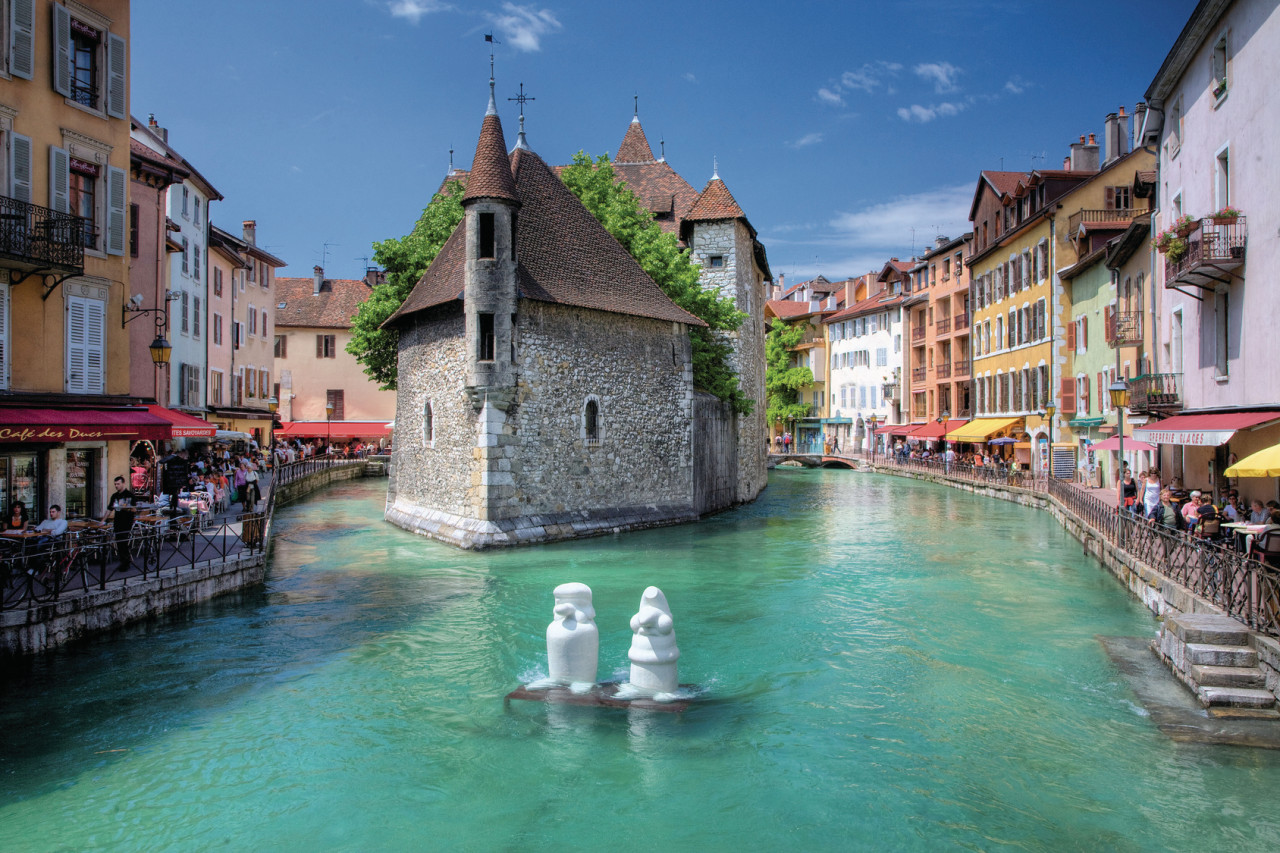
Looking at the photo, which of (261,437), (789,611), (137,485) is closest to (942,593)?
(789,611)

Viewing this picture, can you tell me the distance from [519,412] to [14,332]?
30.3ft

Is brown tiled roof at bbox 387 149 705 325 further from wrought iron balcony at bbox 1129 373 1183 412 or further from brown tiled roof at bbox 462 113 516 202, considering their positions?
wrought iron balcony at bbox 1129 373 1183 412

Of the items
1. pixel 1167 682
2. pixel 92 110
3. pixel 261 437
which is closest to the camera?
pixel 1167 682

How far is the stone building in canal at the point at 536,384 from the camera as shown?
63.0 ft

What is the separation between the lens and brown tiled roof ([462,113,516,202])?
18.9 m

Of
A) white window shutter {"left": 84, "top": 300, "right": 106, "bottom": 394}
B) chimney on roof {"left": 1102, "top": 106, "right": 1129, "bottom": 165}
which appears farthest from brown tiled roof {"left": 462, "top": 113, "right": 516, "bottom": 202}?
chimney on roof {"left": 1102, "top": 106, "right": 1129, "bottom": 165}

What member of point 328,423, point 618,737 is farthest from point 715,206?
point 328,423

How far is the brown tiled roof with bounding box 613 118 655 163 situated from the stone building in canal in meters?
17.6

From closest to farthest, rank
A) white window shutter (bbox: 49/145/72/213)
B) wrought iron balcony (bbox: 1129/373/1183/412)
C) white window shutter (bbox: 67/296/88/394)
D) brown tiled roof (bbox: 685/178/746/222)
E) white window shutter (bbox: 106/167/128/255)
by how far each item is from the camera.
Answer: white window shutter (bbox: 49/145/72/213)
white window shutter (bbox: 67/296/88/394)
white window shutter (bbox: 106/167/128/255)
wrought iron balcony (bbox: 1129/373/1183/412)
brown tiled roof (bbox: 685/178/746/222)

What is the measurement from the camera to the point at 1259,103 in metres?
13.0

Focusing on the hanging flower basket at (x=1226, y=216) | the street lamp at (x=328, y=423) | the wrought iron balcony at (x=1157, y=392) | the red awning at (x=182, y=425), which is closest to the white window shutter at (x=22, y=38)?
the red awning at (x=182, y=425)

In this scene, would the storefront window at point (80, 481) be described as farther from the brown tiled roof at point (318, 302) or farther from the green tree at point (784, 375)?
the green tree at point (784, 375)

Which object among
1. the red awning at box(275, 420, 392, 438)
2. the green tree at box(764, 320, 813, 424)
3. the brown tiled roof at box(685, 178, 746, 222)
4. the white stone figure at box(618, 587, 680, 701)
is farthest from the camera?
the green tree at box(764, 320, 813, 424)

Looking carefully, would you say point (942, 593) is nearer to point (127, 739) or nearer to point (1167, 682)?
point (1167, 682)
